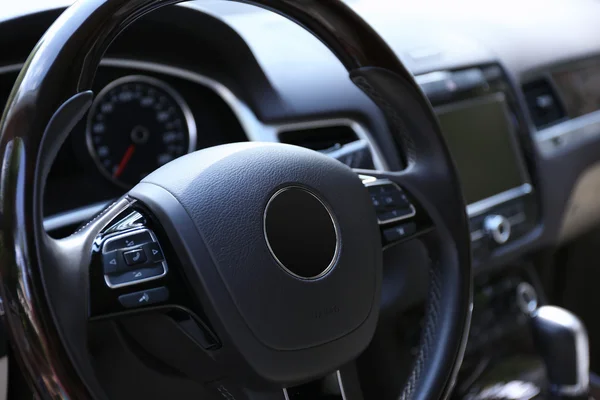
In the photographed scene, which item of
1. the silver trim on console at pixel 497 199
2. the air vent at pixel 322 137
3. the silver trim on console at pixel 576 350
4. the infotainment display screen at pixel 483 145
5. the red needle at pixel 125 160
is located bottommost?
the silver trim on console at pixel 576 350

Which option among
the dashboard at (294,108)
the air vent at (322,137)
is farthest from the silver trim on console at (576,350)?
the air vent at (322,137)

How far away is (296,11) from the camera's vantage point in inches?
32.8

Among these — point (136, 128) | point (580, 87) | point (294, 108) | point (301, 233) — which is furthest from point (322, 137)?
point (580, 87)

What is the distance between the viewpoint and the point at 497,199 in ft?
4.79

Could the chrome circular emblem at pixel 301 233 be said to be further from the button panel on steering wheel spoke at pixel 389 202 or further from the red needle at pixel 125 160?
the red needle at pixel 125 160

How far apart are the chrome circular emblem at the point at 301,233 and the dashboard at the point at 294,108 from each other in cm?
41

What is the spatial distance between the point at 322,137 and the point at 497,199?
41 cm

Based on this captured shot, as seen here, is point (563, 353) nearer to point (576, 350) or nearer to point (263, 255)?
point (576, 350)

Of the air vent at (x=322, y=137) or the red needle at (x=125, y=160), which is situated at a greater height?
the red needle at (x=125, y=160)

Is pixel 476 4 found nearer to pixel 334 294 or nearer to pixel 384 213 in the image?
pixel 384 213

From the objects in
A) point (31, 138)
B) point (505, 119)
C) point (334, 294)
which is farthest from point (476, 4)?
point (31, 138)

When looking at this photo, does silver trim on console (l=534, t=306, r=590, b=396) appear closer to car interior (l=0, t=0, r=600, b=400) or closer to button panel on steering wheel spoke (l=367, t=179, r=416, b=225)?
car interior (l=0, t=0, r=600, b=400)

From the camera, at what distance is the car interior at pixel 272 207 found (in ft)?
2.13

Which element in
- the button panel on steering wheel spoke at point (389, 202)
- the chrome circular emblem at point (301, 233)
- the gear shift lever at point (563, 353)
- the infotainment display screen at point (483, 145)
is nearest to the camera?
the chrome circular emblem at point (301, 233)
